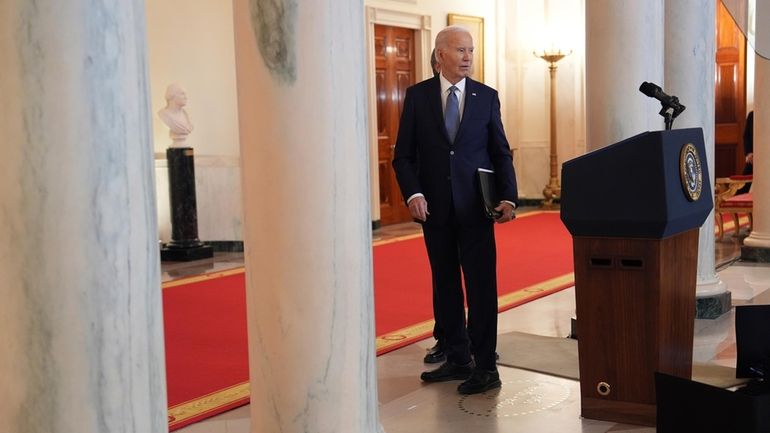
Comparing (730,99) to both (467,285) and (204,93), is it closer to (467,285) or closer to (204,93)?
(204,93)

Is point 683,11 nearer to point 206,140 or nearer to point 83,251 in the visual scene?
point 83,251

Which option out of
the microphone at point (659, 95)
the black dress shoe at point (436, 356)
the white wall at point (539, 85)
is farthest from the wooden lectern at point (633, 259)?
the white wall at point (539, 85)

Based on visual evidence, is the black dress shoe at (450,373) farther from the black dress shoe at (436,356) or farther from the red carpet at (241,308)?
the red carpet at (241,308)

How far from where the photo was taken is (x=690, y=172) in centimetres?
393

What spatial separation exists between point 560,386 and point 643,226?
1244 millimetres

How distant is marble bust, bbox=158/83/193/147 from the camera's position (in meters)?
10.0

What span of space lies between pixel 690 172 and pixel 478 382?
4.77 ft

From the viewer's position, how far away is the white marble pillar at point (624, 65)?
5.17 metres

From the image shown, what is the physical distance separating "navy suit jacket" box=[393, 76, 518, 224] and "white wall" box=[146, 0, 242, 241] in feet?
20.2

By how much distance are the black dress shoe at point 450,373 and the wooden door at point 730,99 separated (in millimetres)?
11234

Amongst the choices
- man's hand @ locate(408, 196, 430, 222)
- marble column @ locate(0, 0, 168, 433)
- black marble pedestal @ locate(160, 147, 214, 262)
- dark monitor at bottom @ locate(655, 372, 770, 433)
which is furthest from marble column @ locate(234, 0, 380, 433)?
black marble pedestal @ locate(160, 147, 214, 262)

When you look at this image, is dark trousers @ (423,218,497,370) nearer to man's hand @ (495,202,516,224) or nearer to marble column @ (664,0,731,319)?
man's hand @ (495,202,516,224)

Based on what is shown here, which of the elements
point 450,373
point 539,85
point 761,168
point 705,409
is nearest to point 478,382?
point 450,373

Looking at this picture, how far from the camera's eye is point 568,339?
5758mm
